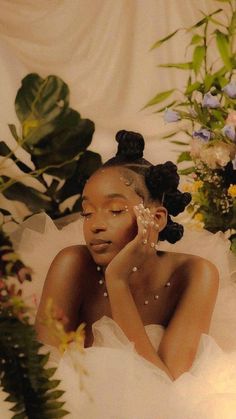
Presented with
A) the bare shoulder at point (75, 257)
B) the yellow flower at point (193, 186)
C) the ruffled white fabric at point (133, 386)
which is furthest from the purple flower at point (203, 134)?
the ruffled white fabric at point (133, 386)

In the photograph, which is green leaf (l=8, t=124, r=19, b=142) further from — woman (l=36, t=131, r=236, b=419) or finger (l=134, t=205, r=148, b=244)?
finger (l=134, t=205, r=148, b=244)

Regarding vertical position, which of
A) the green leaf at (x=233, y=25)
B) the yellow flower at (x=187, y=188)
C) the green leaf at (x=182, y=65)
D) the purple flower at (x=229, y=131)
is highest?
the green leaf at (x=233, y=25)

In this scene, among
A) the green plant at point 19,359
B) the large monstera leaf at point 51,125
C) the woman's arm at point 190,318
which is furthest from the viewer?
the large monstera leaf at point 51,125

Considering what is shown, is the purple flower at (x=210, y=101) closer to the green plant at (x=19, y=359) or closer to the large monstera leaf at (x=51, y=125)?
the large monstera leaf at (x=51, y=125)

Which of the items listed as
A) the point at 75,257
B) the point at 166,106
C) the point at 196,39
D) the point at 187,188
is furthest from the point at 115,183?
the point at 196,39

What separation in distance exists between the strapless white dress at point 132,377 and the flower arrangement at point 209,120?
29 cm

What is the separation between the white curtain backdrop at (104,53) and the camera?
66.8 inches

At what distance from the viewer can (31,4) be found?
5.66 feet

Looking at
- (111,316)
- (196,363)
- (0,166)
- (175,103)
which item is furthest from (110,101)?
(196,363)

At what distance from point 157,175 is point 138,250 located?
0.16 meters

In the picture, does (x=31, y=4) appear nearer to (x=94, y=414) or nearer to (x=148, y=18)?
(x=148, y=18)

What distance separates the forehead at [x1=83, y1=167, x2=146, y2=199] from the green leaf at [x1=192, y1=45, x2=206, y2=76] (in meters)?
0.39

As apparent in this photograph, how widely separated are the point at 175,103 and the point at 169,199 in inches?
13.1

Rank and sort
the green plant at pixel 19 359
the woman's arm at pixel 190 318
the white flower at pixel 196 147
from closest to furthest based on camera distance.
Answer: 1. the green plant at pixel 19 359
2. the woman's arm at pixel 190 318
3. the white flower at pixel 196 147
